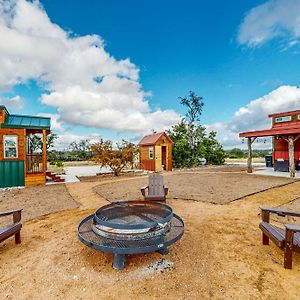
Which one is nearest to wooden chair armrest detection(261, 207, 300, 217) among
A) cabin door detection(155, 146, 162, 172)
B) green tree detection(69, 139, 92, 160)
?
cabin door detection(155, 146, 162, 172)

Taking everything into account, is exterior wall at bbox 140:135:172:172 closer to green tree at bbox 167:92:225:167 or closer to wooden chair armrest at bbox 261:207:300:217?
green tree at bbox 167:92:225:167

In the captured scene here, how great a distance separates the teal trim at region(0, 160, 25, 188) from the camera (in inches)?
329

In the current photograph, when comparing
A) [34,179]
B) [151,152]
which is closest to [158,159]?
[151,152]

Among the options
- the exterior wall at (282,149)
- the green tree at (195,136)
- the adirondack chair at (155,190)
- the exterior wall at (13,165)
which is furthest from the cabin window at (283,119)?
the exterior wall at (13,165)

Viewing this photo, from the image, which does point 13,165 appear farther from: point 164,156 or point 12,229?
point 164,156

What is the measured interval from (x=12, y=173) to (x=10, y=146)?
1.20m

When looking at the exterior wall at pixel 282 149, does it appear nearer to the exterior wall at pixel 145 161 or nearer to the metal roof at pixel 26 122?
the exterior wall at pixel 145 161

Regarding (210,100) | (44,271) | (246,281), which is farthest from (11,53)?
(210,100)

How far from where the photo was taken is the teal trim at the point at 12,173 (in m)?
8.36

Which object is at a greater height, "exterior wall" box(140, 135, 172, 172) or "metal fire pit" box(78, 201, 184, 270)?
"exterior wall" box(140, 135, 172, 172)

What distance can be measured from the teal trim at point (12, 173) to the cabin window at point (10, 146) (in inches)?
12.3

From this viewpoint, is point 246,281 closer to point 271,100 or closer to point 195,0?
point 195,0

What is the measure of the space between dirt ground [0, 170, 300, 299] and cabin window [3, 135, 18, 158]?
613cm

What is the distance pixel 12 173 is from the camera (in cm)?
855
